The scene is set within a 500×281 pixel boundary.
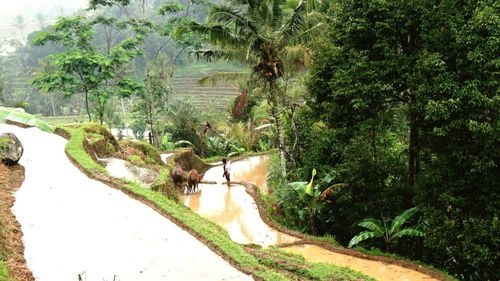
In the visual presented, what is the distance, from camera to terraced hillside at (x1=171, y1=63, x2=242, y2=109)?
65.7 metres

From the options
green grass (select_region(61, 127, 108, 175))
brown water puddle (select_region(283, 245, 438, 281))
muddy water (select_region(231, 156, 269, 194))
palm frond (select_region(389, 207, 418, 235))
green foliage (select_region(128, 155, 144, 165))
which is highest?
green grass (select_region(61, 127, 108, 175))

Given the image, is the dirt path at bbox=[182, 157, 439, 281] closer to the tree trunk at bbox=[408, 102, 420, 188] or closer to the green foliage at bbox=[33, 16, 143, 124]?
the tree trunk at bbox=[408, 102, 420, 188]

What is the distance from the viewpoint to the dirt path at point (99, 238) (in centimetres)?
821

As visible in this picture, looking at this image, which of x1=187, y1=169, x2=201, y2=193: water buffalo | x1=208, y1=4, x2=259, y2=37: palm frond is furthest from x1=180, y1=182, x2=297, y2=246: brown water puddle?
x1=208, y1=4, x2=259, y2=37: palm frond

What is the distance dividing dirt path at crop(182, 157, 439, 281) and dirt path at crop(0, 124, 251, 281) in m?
3.25

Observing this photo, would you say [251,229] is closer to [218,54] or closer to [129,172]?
[129,172]

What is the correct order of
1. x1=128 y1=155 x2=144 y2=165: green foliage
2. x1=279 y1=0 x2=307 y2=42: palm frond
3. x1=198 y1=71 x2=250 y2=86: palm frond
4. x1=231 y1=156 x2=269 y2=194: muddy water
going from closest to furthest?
x1=279 y1=0 x2=307 y2=42: palm frond, x1=128 y1=155 x2=144 y2=165: green foliage, x1=198 y1=71 x2=250 y2=86: palm frond, x1=231 y1=156 x2=269 y2=194: muddy water

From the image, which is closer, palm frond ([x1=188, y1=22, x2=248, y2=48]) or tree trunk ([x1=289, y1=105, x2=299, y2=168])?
palm frond ([x1=188, y1=22, x2=248, y2=48])

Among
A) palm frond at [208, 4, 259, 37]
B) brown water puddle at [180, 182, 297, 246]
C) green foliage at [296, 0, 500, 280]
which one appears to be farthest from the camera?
palm frond at [208, 4, 259, 37]

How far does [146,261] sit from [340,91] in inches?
249

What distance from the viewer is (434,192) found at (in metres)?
10.9

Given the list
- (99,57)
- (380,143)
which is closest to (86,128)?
(99,57)

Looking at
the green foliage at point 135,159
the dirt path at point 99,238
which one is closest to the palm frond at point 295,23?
the green foliage at point 135,159

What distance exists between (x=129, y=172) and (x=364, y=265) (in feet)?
26.9
